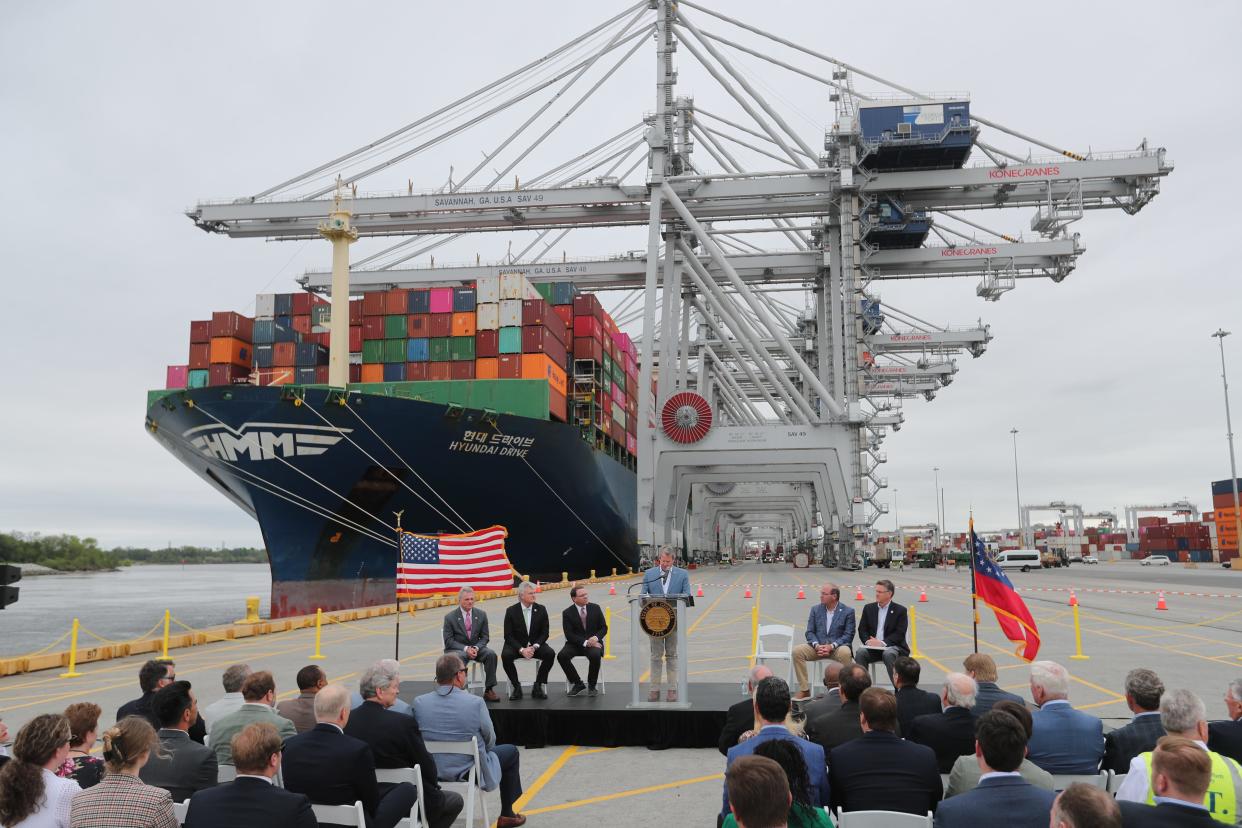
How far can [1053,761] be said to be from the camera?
5133mm

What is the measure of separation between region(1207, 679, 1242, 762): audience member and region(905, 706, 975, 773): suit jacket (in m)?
1.26

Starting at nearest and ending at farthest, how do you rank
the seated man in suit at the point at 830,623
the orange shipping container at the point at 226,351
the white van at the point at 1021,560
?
1. the seated man in suit at the point at 830,623
2. the orange shipping container at the point at 226,351
3. the white van at the point at 1021,560

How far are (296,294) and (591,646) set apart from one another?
31176mm

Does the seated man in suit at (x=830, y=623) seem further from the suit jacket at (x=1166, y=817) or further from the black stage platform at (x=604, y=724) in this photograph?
the suit jacket at (x=1166, y=817)

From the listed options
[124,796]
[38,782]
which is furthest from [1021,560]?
[38,782]

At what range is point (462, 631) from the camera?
9.86 m

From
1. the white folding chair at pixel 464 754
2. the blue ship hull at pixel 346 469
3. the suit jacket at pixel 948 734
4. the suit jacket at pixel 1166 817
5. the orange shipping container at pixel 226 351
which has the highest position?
the orange shipping container at pixel 226 351

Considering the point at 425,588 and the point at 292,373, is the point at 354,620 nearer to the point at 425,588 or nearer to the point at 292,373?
the point at 425,588

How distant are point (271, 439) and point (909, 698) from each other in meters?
25.5

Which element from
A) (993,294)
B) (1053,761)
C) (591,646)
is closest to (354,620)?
(591,646)

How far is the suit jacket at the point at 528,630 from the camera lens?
Result: 33.6ft

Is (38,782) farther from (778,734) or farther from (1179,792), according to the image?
(1179,792)

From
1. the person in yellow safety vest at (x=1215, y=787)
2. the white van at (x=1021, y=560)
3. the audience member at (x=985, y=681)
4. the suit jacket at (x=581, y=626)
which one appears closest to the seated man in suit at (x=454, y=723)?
the audience member at (x=985, y=681)

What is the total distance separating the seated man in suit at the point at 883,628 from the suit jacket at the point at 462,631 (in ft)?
13.6
